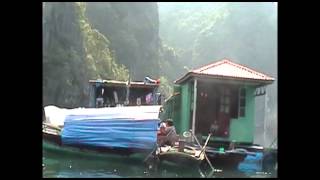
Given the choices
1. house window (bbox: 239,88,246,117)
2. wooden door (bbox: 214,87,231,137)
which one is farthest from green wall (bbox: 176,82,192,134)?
house window (bbox: 239,88,246,117)

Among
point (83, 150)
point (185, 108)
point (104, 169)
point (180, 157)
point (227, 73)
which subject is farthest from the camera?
point (185, 108)

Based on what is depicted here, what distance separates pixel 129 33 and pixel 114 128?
119 feet

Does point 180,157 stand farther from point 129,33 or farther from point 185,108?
point 129,33

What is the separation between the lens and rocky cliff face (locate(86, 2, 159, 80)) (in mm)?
46812

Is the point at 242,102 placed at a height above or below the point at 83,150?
above

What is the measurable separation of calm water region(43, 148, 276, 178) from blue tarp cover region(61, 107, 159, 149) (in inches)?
18.9

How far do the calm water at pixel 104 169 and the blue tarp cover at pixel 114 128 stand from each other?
48 centimetres

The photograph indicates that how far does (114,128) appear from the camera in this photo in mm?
13320

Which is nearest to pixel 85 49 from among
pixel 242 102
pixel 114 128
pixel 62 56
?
pixel 62 56

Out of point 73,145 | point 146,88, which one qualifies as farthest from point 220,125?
point 73,145

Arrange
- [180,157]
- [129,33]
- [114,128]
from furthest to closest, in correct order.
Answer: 1. [129,33]
2. [114,128]
3. [180,157]

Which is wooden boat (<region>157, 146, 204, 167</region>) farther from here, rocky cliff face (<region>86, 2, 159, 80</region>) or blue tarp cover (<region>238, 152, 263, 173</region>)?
rocky cliff face (<region>86, 2, 159, 80</region>)

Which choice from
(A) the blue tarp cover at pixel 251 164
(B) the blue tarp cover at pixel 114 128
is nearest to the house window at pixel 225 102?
(A) the blue tarp cover at pixel 251 164
